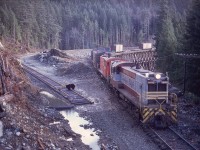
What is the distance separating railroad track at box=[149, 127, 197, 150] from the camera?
51.8 ft

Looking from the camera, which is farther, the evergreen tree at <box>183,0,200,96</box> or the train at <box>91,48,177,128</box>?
the evergreen tree at <box>183,0,200,96</box>

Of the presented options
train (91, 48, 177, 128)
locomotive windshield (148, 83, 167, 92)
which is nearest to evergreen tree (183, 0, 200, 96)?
train (91, 48, 177, 128)

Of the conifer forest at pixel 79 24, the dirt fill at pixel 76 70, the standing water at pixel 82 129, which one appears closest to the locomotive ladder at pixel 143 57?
the conifer forest at pixel 79 24

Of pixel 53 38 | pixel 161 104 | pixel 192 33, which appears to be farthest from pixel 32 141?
pixel 53 38

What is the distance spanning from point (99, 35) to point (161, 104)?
243ft

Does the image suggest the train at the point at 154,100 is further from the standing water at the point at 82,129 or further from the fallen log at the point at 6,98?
the fallen log at the point at 6,98

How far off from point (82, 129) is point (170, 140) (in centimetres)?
600

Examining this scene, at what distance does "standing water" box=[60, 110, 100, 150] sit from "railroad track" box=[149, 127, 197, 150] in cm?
347

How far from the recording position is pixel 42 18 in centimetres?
8281

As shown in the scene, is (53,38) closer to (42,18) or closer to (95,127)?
(42,18)

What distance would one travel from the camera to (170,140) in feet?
55.2

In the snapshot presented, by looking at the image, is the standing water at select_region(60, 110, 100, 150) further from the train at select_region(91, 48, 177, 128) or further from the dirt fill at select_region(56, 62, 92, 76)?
the dirt fill at select_region(56, 62, 92, 76)

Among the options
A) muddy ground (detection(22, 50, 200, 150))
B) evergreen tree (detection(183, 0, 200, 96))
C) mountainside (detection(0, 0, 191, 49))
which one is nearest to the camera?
muddy ground (detection(22, 50, 200, 150))

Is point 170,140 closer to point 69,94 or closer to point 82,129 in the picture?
point 82,129
